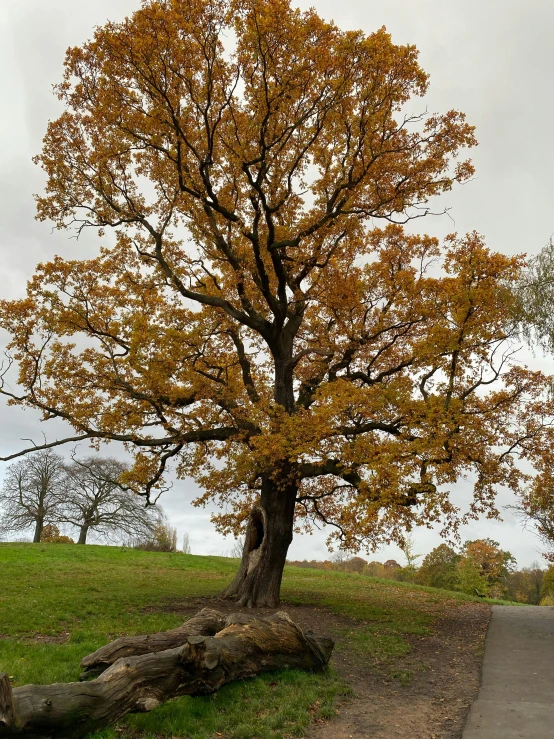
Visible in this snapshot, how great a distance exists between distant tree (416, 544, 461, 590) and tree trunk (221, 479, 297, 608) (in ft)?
100

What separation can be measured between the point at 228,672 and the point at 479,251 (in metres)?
11.9

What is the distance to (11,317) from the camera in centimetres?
1430

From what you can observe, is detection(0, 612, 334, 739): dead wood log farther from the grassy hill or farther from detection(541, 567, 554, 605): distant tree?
detection(541, 567, 554, 605): distant tree

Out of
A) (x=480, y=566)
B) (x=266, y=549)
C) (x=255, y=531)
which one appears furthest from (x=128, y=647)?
(x=480, y=566)

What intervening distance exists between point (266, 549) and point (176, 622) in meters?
3.96

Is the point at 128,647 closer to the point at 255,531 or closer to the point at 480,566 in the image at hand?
the point at 255,531

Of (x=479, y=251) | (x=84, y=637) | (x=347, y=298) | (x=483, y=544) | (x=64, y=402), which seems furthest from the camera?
(x=483, y=544)

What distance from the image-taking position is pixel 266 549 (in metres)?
14.9

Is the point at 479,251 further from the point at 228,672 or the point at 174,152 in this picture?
the point at 228,672

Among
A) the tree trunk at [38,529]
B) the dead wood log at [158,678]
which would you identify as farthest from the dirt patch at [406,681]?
the tree trunk at [38,529]

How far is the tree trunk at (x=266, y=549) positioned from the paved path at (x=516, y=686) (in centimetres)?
585

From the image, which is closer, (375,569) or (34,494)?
(34,494)

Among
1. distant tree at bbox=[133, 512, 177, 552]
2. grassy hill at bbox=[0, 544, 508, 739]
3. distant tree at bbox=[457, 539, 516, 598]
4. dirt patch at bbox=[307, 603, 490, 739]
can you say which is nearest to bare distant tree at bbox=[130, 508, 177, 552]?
distant tree at bbox=[133, 512, 177, 552]

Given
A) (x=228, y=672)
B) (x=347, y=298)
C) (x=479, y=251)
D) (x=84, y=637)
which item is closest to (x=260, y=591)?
(x=84, y=637)
